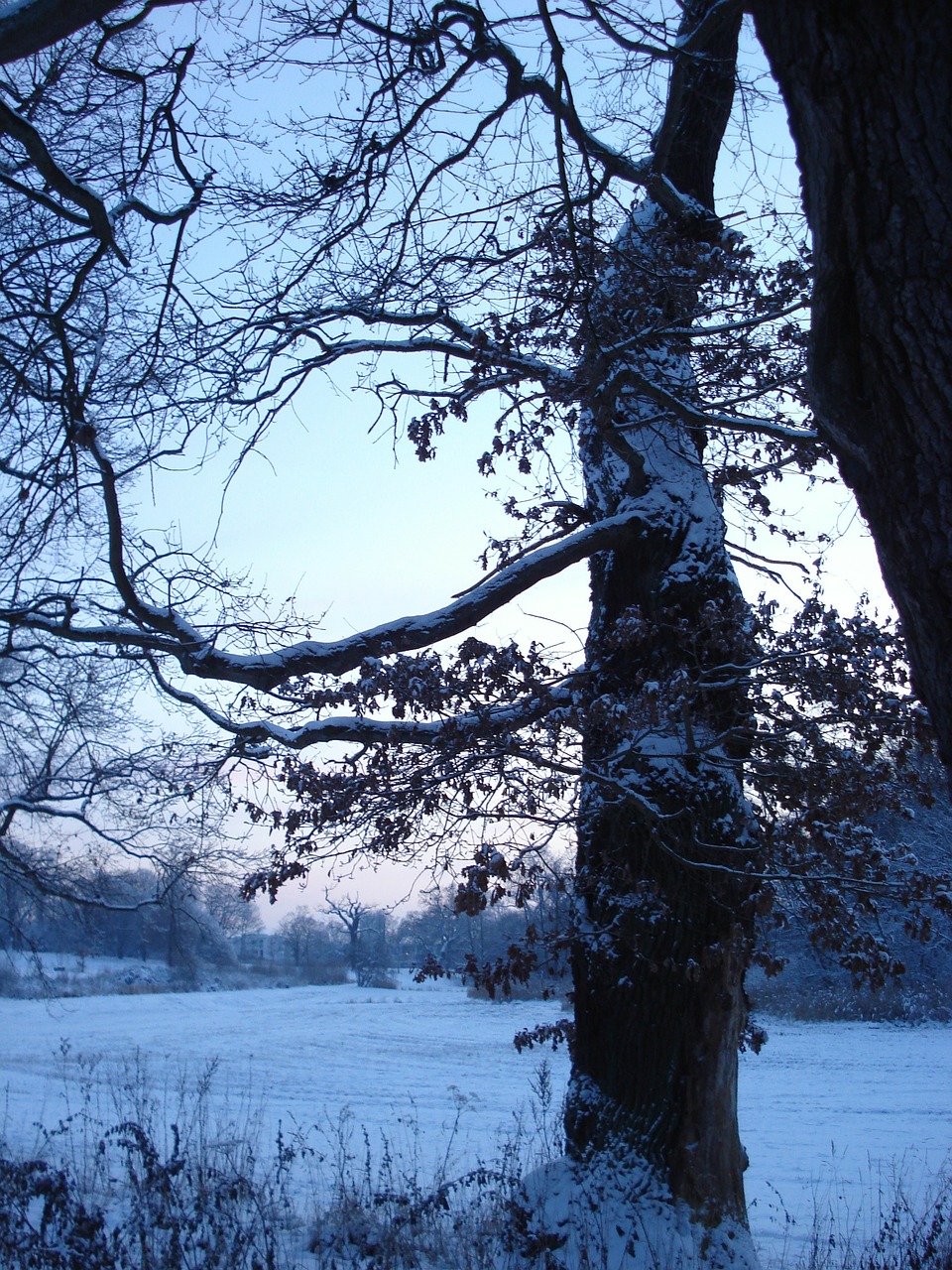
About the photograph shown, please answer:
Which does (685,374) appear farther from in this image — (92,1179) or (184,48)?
(92,1179)

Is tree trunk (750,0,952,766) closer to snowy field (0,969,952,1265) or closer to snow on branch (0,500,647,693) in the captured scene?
snow on branch (0,500,647,693)

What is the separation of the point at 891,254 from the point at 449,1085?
15.8 meters

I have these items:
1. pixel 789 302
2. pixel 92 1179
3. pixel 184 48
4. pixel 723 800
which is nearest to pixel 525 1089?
pixel 92 1179

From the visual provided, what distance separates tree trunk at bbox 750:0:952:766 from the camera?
1.77 m

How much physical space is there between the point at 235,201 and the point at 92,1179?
7663mm

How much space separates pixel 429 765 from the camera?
5.29 metres

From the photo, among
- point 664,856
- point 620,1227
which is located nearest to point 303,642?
point 664,856

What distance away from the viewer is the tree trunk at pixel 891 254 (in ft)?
5.82

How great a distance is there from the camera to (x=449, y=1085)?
15.2 meters

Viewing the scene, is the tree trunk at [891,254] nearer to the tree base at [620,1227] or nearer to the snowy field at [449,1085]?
the tree base at [620,1227]

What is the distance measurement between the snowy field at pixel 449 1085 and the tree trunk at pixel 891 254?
18.9 ft

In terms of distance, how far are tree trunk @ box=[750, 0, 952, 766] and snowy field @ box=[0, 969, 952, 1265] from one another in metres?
5.75

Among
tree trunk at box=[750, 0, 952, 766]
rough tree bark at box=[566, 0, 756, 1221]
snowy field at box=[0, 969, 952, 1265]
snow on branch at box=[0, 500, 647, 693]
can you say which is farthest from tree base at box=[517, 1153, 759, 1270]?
tree trunk at box=[750, 0, 952, 766]

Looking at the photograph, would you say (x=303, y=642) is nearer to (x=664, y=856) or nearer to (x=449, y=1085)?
(x=664, y=856)
